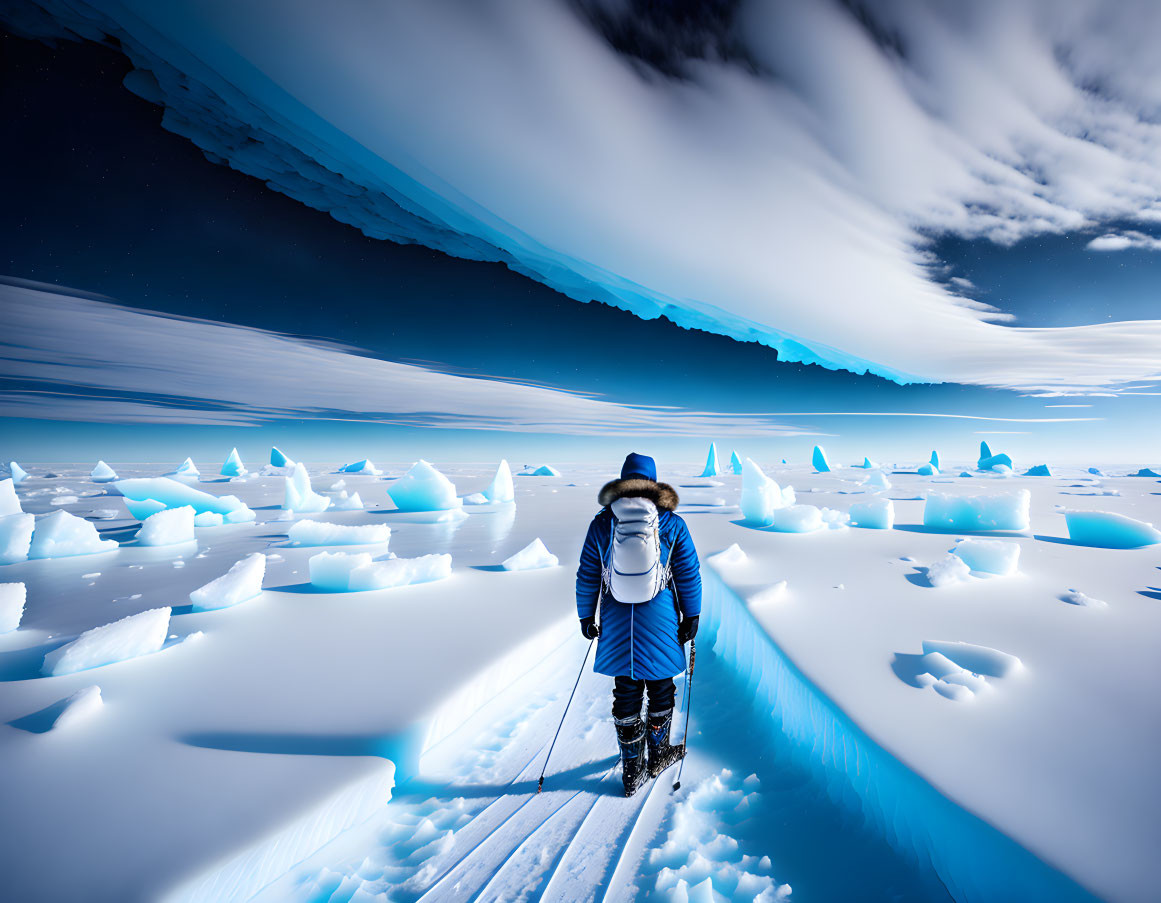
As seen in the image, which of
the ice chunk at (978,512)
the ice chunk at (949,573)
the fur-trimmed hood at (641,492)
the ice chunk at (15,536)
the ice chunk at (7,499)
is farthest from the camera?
the ice chunk at (978,512)

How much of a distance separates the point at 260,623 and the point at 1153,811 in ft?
15.8

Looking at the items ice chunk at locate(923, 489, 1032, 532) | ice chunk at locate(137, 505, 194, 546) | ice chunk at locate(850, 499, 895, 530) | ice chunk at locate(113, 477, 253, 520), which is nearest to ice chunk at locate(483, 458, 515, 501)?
ice chunk at locate(113, 477, 253, 520)

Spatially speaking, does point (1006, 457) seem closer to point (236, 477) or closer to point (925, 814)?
point (925, 814)

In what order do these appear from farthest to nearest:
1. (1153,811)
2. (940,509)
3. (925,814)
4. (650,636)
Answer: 1. (940,509)
2. (650,636)
3. (925,814)
4. (1153,811)

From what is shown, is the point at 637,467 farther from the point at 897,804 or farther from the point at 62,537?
the point at 62,537

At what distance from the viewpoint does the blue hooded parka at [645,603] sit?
2263 mm

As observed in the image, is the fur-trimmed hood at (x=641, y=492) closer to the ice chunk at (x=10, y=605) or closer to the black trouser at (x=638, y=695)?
the black trouser at (x=638, y=695)

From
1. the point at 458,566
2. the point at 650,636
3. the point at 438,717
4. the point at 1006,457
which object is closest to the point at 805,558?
the point at 650,636

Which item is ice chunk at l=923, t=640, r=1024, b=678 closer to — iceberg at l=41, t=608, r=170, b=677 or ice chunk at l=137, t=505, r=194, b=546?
iceberg at l=41, t=608, r=170, b=677

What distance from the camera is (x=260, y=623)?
3393mm

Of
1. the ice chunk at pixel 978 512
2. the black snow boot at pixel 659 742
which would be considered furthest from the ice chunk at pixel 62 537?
the ice chunk at pixel 978 512

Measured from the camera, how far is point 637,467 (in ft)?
7.74

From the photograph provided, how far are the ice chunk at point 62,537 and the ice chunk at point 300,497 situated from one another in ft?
12.0

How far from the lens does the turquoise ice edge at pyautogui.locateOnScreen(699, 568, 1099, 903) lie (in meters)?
1.37
